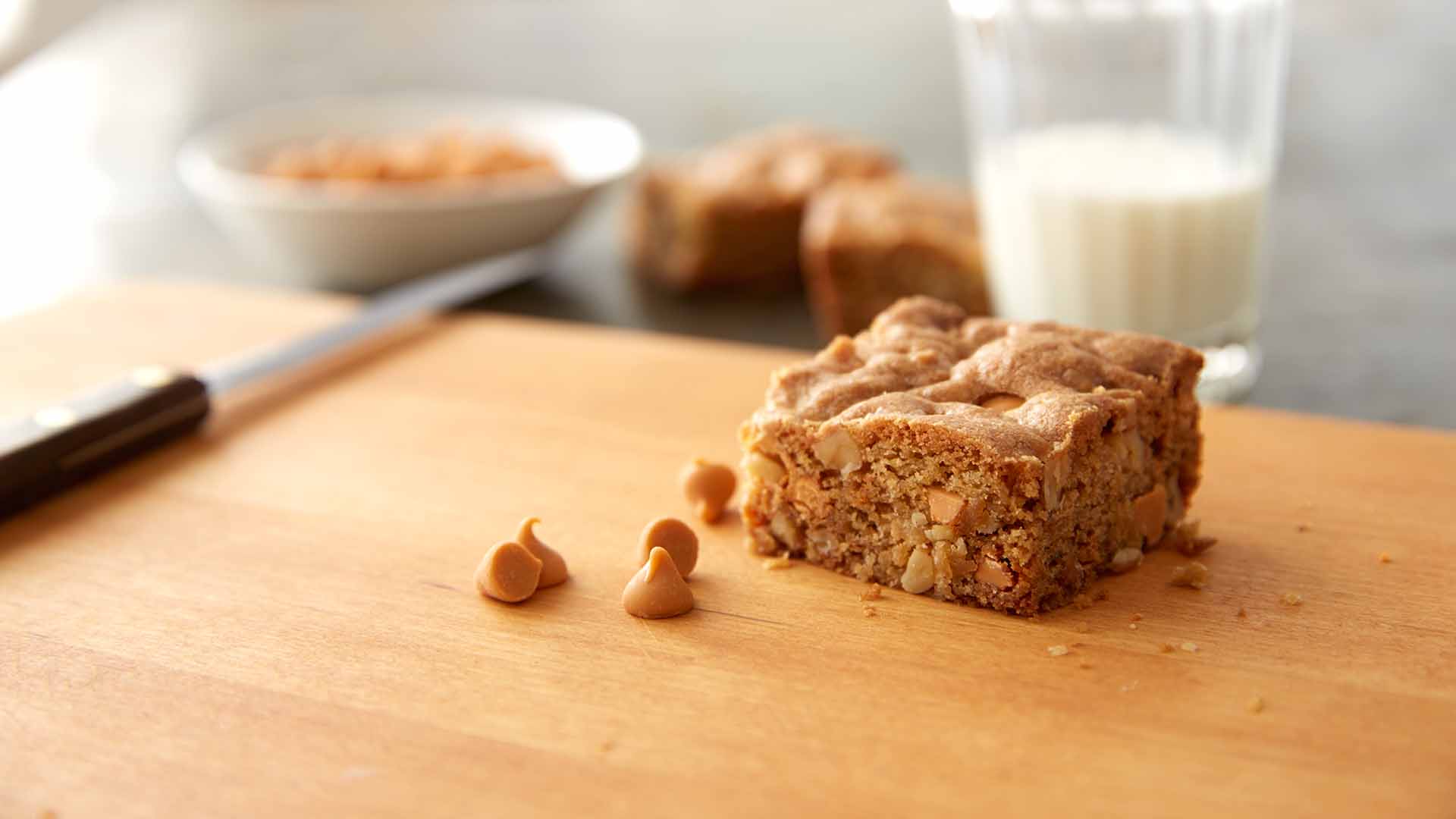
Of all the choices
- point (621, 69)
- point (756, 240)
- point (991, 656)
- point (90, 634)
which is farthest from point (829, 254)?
point (621, 69)

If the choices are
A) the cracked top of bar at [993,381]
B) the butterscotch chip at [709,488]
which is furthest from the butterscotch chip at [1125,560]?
the butterscotch chip at [709,488]

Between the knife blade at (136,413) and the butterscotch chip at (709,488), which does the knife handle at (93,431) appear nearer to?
the knife blade at (136,413)

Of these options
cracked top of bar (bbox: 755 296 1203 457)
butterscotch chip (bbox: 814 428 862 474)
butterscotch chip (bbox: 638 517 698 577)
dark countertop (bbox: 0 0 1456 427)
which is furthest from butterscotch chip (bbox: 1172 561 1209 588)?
dark countertop (bbox: 0 0 1456 427)

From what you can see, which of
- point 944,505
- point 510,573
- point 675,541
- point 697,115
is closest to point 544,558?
point 510,573

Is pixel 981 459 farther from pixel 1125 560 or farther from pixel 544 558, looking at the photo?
pixel 544 558

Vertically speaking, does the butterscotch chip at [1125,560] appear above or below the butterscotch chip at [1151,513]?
below
